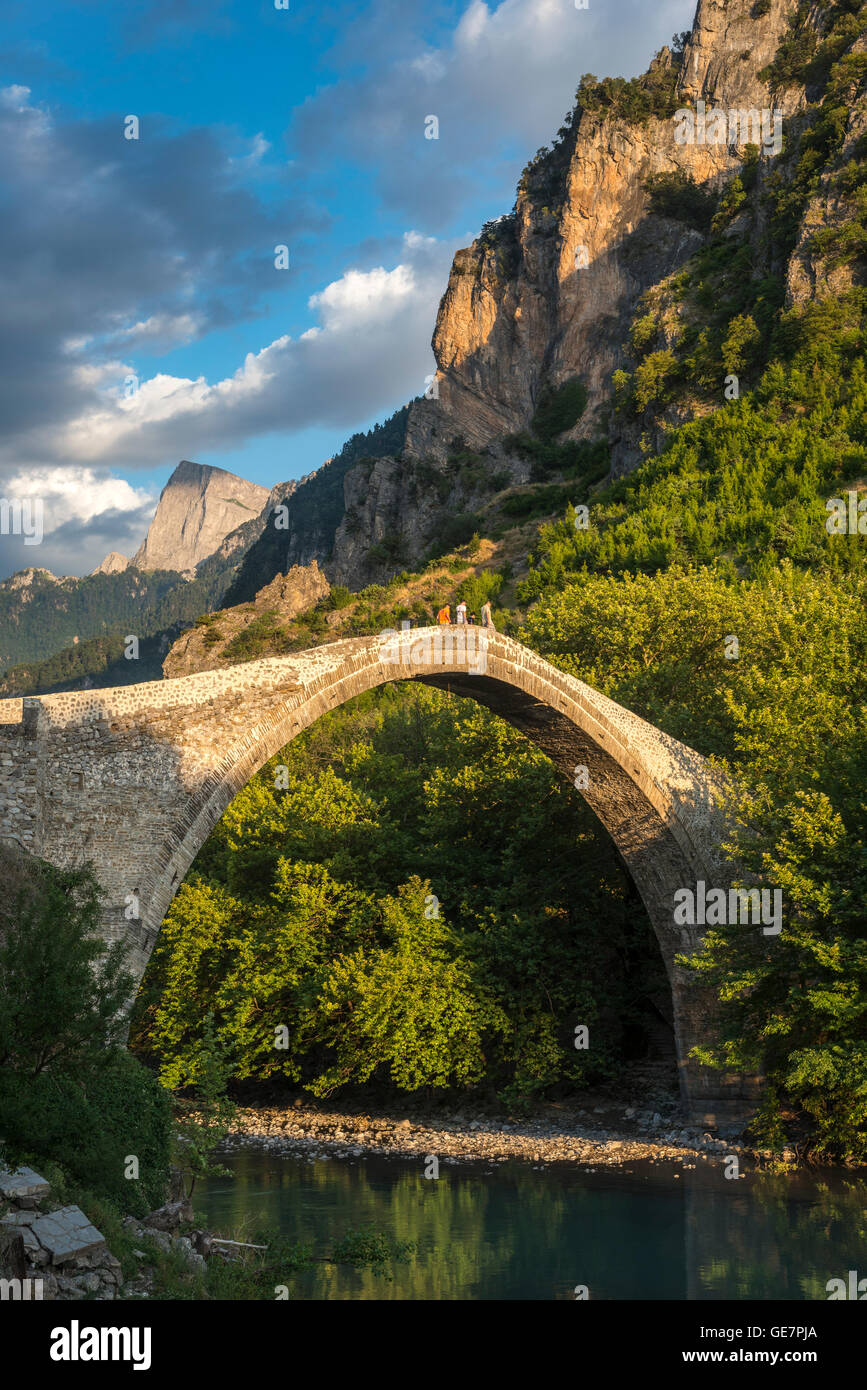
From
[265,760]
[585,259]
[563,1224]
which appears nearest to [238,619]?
[585,259]

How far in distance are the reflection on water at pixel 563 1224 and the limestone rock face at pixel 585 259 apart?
2403 inches

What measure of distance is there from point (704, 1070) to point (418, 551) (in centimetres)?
5913

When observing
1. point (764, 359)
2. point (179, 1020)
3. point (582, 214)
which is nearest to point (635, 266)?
point (582, 214)

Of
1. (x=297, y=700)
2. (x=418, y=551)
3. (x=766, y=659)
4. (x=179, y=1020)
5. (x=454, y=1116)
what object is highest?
(x=418, y=551)

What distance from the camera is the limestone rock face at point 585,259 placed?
72.2 meters

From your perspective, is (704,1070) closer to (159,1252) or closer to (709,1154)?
(709,1154)

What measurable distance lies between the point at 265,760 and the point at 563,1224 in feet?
20.4

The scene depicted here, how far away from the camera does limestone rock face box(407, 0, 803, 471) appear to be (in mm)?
72188

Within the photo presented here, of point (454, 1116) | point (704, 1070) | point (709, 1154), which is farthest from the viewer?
point (454, 1116)

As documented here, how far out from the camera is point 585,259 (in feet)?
244

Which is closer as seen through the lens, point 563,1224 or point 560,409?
point 563,1224

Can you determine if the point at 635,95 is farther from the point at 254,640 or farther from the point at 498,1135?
the point at 498,1135

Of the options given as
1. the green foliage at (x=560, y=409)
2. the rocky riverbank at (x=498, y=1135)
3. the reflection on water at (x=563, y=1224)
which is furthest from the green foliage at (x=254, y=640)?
the reflection on water at (x=563, y=1224)

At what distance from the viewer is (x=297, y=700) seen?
1373cm
